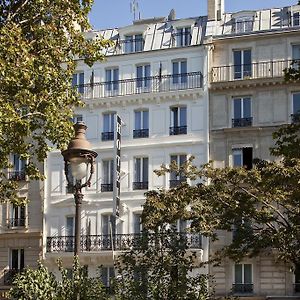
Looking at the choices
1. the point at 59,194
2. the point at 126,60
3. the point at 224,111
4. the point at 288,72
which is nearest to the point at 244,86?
the point at 224,111

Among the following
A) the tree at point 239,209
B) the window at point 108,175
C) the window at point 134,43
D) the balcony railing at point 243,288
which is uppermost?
the window at point 134,43

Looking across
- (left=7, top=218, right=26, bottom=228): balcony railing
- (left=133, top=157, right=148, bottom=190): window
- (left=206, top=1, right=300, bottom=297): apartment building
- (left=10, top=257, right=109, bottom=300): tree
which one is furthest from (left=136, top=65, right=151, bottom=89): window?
(left=10, top=257, right=109, bottom=300): tree

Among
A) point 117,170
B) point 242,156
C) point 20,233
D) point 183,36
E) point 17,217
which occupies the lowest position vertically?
point 20,233

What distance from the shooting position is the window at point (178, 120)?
42531 mm

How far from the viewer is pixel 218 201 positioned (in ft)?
92.6

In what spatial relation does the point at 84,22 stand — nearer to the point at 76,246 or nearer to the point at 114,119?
the point at 76,246

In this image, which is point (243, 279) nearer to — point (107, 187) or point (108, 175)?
point (107, 187)

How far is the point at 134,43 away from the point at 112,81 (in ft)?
7.48

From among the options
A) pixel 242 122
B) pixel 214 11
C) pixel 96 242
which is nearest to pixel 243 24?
pixel 214 11

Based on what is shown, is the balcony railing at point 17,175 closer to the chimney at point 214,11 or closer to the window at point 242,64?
the window at point 242,64

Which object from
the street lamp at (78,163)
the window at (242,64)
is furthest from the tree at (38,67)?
the window at (242,64)

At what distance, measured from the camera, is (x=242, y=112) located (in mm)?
42125

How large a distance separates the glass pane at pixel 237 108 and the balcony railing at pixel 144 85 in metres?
1.85

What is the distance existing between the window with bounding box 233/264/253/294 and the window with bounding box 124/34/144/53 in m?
12.1
